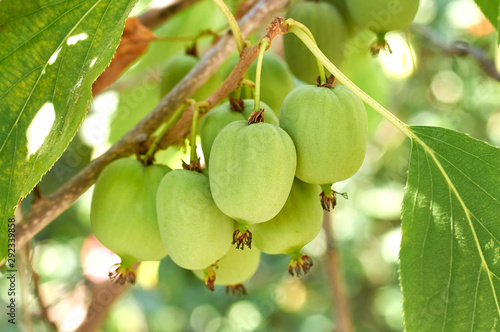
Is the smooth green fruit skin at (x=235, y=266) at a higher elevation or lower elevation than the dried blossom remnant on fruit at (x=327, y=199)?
lower

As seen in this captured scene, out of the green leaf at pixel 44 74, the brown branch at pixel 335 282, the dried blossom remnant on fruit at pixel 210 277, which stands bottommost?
the brown branch at pixel 335 282

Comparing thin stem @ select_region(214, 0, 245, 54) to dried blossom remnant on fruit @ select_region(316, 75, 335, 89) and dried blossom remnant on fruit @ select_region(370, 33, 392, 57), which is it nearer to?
dried blossom remnant on fruit @ select_region(316, 75, 335, 89)

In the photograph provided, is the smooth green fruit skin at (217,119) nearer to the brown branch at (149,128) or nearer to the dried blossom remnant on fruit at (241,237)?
the brown branch at (149,128)

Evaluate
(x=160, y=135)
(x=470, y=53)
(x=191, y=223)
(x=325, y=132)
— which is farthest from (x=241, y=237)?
(x=470, y=53)

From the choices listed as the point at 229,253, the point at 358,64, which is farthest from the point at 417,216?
the point at 358,64

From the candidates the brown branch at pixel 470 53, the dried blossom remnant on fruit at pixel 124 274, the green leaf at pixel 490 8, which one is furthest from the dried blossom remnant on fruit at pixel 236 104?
Result: the brown branch at pixel 470 53

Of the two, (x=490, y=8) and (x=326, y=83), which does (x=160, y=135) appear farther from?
(x=490, y=8)
